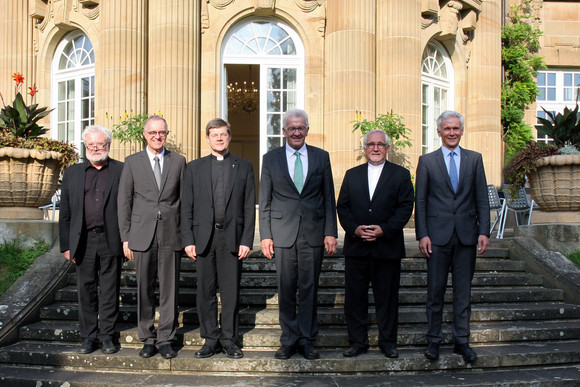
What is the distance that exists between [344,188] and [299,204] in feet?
1.49

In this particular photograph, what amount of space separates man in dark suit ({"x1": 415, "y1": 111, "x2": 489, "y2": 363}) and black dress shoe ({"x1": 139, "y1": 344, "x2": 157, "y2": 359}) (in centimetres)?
219

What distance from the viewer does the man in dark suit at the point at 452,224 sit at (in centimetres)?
491

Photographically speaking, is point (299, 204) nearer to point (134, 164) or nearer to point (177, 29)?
point (134, 164)

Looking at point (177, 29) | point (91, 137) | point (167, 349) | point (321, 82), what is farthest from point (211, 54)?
point (167, 349)

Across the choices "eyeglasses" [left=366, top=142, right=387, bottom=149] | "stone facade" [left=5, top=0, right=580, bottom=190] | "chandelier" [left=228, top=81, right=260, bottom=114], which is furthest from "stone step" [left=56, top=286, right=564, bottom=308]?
"chandelier" [left=228, top=81, right=260, bottom=114]

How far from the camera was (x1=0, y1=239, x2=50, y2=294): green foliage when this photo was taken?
5.99 meters

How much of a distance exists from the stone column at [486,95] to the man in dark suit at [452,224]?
8111 mm

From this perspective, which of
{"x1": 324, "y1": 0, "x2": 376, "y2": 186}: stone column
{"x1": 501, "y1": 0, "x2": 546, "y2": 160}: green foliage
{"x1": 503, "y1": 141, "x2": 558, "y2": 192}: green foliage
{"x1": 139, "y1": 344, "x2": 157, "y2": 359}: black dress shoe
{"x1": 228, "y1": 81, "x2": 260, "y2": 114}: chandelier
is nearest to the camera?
{"x1": 139, "y1": 344, "x2": 157, "y2": 359}: black dress shoe

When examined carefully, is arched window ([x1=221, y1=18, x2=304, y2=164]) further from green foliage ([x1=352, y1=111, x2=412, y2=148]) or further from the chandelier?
the chandelier

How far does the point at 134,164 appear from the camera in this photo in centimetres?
503

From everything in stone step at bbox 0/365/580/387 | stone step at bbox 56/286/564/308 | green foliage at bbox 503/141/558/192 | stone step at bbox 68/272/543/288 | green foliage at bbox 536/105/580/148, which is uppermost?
green foliage at bbox 536/105/580/148

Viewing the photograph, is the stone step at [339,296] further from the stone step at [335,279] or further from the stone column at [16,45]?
the stone column at [16,45]

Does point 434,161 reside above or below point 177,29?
below

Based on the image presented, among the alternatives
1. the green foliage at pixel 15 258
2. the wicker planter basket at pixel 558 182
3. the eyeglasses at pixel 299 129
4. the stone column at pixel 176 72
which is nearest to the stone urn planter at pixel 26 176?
the green foliage at pixel 15 258
